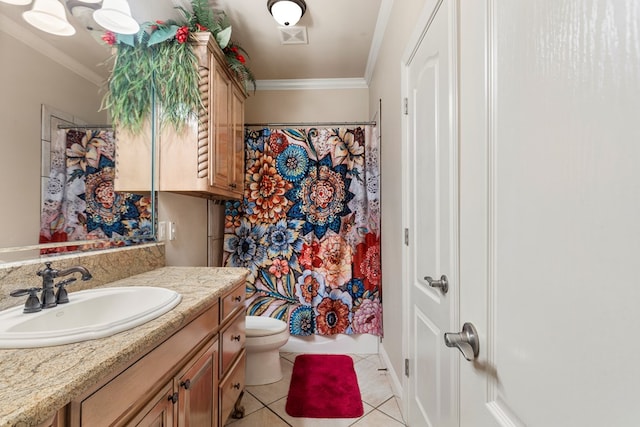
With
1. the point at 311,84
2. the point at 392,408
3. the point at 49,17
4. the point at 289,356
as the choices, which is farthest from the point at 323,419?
the point at 311,84

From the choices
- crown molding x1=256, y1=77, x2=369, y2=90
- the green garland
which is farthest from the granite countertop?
crown molding x1=256, y1=77, x2=369, y2=90

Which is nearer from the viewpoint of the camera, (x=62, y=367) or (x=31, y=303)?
(x=62, y=367)

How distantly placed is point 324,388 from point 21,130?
82.3 inches

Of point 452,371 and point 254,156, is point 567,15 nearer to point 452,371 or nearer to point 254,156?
point 452,371

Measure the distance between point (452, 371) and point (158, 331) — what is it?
0.93 m

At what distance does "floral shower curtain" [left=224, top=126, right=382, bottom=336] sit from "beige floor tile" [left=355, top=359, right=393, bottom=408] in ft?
0.92

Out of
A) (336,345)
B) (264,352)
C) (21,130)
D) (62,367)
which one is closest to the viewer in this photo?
(62,367)

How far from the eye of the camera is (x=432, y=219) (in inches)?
Result: 47.9

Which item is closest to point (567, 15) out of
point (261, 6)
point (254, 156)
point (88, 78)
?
point (88, 78)

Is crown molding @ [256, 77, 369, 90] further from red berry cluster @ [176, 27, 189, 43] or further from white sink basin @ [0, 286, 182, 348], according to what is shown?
white sink basin @ [0, 286, 182, 348]

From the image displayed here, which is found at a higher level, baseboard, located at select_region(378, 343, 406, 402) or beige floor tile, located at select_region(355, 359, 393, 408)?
baseboard, located at select_region(378, 343, 406, 402)

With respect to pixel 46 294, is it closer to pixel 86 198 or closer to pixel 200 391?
pixel 86 198

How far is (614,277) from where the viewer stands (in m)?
0.34

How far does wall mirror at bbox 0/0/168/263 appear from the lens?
40.0 inches
